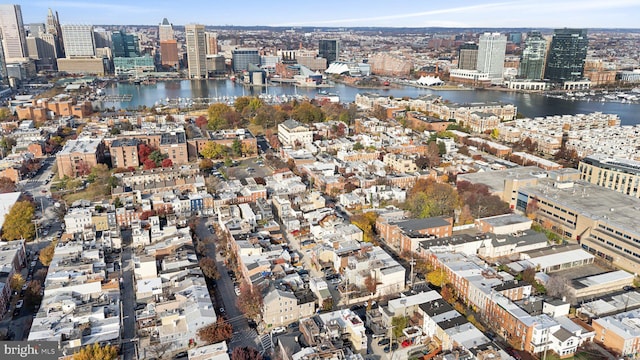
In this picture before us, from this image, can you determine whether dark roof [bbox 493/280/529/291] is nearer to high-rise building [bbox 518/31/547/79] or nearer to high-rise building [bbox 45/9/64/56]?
high-rise building [bbox 518/31/547/79]

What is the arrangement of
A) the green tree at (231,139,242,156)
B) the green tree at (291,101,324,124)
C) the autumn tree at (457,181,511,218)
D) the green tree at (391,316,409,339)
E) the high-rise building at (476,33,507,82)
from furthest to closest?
1. the high-rise building at (476,33,507,82)
2. the green tree at (291,101,324,124)
3. the green tree at (231,139,242,156)
4. the autumn tree at (457,181,511,218)
5. the green tree at (391,316,409,339)

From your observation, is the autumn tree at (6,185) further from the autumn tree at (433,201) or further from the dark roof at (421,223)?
the autumn tree at (433,201)

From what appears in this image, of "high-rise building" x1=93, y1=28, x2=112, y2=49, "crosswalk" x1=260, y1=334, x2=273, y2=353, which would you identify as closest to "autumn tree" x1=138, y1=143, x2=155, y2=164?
"crosswalk" x1=260, y1=334, x2=273, y2=353

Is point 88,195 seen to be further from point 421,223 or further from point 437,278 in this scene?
point 437,278

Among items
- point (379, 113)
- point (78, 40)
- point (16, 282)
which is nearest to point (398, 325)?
point (16, 282)

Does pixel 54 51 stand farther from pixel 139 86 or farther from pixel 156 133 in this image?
pixel 156 133

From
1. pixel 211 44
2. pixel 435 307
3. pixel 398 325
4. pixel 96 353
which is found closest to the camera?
pixel 96 353
